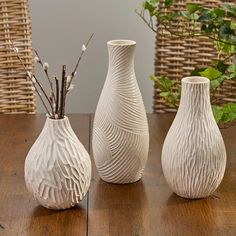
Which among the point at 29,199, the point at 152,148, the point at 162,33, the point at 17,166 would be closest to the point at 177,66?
the point at 162,33

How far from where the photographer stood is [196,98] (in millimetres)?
1063

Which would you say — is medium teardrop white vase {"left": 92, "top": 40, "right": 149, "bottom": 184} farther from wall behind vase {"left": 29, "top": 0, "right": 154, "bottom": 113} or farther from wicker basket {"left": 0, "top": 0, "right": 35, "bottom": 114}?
wall behind vase {"left": 29, "top": 0, "right": 154, "bottom": 113}

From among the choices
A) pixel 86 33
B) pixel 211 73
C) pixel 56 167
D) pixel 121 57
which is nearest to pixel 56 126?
pixel 56 167

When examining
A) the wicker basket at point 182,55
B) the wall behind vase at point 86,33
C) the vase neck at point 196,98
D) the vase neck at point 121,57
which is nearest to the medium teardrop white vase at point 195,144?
the vase neck at point 196,98

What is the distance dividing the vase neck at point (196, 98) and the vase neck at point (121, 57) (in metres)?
0.13

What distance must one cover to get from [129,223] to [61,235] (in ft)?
0.40

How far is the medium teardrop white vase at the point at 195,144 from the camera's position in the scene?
107cm

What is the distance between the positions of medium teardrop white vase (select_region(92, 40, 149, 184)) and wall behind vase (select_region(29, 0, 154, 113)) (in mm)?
1153

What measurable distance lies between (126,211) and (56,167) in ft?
0.52

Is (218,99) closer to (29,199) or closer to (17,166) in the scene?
(17,166)

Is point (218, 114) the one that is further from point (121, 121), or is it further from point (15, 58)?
point (15, 58)

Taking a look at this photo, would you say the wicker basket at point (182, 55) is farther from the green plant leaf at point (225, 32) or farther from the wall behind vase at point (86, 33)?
the green plant leaf at point (225, 32)

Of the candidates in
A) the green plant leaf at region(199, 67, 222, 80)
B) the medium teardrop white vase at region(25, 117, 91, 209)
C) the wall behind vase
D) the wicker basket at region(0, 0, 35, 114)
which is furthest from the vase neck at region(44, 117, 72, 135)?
the wall behind vase

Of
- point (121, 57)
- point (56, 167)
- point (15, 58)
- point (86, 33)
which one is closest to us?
point (56, 167)
